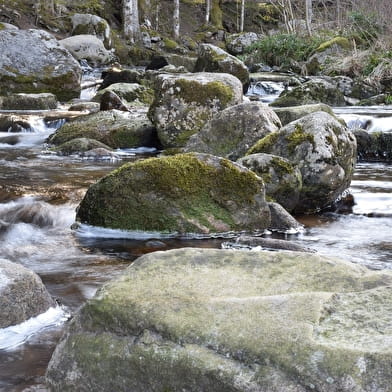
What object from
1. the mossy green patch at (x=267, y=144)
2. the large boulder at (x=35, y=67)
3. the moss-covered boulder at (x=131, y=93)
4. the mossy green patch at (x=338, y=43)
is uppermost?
the mossy green patch at (x=338, y=43)

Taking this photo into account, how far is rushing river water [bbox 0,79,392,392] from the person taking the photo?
10.8 ft

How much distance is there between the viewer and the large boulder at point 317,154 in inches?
278

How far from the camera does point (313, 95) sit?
55.4ft

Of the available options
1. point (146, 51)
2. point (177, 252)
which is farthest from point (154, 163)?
point (146, 51)

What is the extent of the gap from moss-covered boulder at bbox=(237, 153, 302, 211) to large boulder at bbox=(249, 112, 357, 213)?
23cm

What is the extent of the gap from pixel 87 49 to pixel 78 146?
15.7 m

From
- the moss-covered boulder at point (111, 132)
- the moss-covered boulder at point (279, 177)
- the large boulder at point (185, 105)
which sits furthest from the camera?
the moss-covered boulder at point (111, 132)

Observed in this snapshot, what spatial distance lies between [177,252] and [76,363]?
2.41 feet

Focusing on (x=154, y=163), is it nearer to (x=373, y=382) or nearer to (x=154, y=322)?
(x=154, y=322)

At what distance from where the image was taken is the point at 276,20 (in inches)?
1859

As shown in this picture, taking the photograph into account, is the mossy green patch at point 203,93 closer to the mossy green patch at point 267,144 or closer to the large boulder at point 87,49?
the mossy green patch at point 267,144

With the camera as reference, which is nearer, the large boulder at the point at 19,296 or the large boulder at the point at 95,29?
the large boulder at the point at 19,296

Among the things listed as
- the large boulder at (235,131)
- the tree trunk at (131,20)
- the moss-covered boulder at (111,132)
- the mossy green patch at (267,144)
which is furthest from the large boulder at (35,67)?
the tree trunk at (131,20)

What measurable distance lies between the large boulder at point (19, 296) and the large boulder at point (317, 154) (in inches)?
156
